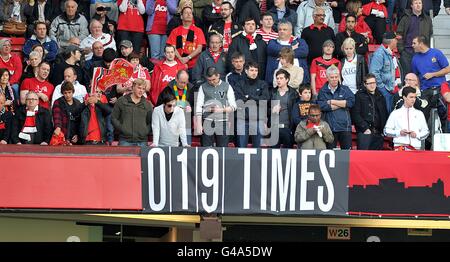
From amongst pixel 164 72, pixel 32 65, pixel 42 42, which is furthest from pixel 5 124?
pixel 164 72

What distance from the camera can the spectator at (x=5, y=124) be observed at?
18.9 metres

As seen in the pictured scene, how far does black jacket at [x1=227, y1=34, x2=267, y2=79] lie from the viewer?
67.5 ft

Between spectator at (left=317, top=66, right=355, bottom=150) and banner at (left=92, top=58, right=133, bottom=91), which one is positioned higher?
banner at (left=92, top=58, right=133, bottom=91)

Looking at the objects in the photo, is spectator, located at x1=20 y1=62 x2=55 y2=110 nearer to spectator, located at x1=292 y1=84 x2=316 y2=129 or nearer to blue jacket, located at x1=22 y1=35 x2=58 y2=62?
blue jacket, located at x1=22 y1=35 x2=58 y2=62

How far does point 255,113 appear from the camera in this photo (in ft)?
63.2

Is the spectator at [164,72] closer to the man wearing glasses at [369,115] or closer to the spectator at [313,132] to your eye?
the spectator at [313,132]

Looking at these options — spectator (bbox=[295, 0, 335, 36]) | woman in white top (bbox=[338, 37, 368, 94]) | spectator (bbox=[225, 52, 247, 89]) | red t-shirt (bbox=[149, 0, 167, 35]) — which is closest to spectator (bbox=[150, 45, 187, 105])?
spectator (bbox=[225, 52, 247, 89])

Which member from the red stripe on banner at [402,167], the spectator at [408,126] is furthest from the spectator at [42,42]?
the red stripe on banner at [402,167]

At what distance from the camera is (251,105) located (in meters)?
19.3

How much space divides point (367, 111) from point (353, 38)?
6.79 feet

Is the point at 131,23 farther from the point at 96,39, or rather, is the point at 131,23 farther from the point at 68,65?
the point at 68,65

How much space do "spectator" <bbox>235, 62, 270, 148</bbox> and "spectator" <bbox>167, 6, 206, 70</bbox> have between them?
5.27 feet

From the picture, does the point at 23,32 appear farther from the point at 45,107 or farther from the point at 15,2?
the point at 45,107
